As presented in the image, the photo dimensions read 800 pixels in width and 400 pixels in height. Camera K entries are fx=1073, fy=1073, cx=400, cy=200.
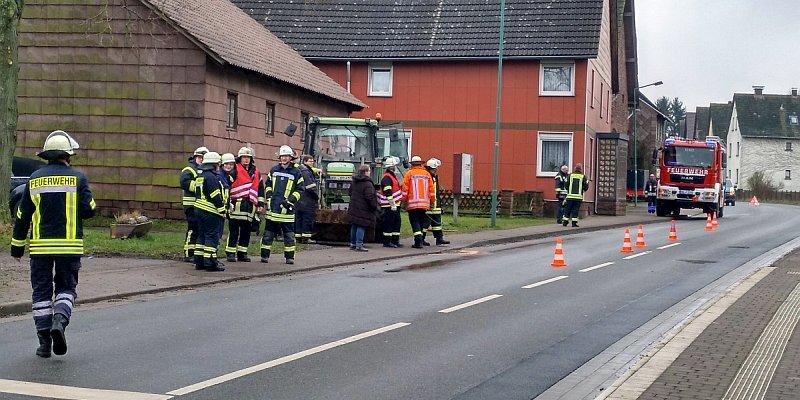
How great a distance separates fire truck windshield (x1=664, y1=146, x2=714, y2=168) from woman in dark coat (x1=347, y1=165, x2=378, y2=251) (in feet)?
81.9

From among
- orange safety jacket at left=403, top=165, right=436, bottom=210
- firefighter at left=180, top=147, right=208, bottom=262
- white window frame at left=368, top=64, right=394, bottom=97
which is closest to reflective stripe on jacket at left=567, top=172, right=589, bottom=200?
orange safety jacket at left=403, top=165, right=436, bottom=210

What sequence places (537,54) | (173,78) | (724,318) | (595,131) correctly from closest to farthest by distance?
(724,318) < (173,78) < (537,54) < (595,131)

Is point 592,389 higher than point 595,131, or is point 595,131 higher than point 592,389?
point 595,131

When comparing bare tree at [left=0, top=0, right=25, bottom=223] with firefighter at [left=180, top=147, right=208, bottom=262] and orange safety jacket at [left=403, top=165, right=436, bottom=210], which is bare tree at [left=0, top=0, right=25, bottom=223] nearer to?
firefighter at [left=180, top=147, right=208, bottom=262]

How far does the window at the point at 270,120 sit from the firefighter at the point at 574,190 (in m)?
8.89

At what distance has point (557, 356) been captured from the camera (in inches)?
378

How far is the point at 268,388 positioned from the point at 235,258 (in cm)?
1031

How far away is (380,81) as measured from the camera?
4306cm

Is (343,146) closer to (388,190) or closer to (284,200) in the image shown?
(388,190)

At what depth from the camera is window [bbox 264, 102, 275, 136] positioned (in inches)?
1145

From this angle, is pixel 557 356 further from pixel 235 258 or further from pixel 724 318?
pixel 235 258

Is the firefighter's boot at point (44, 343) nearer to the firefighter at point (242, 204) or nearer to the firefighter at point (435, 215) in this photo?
the firefighter at point (242, 204)

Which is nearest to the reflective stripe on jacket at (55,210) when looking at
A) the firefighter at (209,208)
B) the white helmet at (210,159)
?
the firefighter at (209,208)

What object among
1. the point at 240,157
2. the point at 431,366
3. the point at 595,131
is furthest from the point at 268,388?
the point at 595,131
